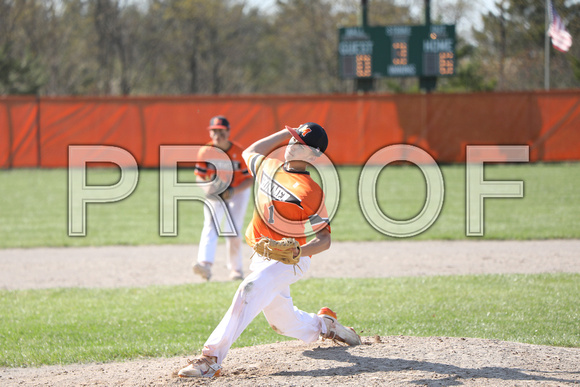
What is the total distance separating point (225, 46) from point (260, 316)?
41.3 metres

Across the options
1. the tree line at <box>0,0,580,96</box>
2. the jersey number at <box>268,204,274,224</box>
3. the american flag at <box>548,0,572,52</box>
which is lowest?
the jersey number at <box>268,204,274,224</box>

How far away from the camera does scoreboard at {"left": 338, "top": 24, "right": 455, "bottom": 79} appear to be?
75.2ft

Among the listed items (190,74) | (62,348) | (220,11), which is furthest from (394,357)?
(190,74)

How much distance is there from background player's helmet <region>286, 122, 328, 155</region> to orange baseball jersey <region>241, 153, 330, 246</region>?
236mm

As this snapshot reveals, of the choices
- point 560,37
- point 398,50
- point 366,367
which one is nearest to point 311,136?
point 366,367

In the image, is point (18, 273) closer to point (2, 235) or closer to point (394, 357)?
point (2, 235)

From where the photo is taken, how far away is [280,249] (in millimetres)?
4734

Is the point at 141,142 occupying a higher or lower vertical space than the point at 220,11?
lower

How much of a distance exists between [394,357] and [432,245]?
643cm

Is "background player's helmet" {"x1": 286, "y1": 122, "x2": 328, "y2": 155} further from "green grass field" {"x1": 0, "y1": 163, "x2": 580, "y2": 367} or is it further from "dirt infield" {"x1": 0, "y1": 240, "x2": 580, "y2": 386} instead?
"green grass field" {"x1": 0, "y1": 163, "x2": 580, "y2": 367}

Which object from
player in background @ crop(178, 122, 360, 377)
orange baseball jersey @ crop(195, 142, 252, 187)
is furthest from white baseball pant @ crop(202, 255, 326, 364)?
orange baseball jersey @ crop(195, 142, 252, 187)

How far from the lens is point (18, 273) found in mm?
9727

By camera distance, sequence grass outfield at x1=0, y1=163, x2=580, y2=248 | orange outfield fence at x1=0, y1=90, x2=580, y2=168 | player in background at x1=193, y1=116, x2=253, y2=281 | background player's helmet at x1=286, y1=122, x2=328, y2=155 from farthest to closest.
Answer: orange outfield fence at x1=0, y1=90, x2=580, y2=168, grass outfield at x1=0, y1=163, x2=580, y2=248, player in background at x1=193, y1=116, x2=253, y2=281, background player's helmet at x1=286, y1=122, x2=328, y2=155

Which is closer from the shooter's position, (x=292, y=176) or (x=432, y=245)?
(x=292, y=176)
